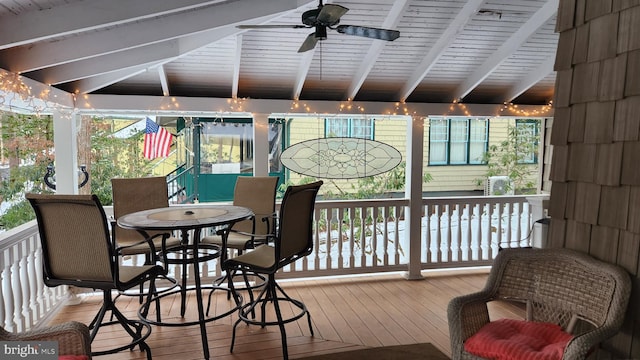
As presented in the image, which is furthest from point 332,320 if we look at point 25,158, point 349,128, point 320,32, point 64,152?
point 25,158

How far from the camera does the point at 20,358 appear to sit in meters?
1.80

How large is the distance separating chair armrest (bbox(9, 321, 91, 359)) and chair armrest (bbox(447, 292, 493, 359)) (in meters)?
1.72

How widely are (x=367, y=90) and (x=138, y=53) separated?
241 cm

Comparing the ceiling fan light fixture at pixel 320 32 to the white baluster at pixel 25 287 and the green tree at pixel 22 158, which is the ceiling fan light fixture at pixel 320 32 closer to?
the white baluster at pixel 25 287

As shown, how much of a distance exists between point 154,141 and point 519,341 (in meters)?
5.53

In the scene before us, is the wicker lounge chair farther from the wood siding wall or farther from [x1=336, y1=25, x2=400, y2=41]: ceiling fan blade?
[x1=336, y1=25, x2=400, y2=41]: ceiling fan blade

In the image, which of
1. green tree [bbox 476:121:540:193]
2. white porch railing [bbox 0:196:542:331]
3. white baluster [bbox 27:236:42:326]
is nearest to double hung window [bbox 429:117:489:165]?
green tree [bbox 476:121:540:193]

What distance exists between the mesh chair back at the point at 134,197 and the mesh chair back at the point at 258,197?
719 millimetres

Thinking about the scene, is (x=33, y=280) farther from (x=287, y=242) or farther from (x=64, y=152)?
(x=287, y=242)

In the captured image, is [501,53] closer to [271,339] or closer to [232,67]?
[232,67]

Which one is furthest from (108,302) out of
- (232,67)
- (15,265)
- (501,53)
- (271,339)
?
(501,53)

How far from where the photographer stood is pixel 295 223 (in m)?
2.97

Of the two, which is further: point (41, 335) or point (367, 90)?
point (367, 90)

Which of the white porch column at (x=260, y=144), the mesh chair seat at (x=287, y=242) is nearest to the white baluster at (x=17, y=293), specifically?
the mesh chair seat at (x=287, y=242)
